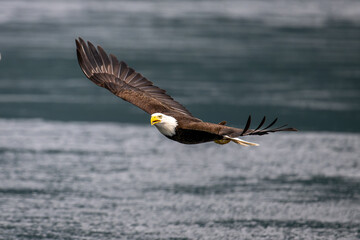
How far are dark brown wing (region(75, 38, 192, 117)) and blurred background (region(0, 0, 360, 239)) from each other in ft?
3.74

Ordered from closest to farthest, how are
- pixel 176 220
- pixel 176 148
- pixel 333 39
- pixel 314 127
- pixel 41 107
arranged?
pixel 176 220 < pixel 176 148 < pixel 314 127 < pixel 41 107 < pixel 333 39

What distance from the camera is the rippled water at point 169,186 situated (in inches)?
272

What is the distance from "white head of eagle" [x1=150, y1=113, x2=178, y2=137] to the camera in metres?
5.81

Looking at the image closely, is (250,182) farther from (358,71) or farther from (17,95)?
(358,71)

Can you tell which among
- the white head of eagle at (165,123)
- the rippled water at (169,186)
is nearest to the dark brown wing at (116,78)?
the white head of eagle at (165,123)

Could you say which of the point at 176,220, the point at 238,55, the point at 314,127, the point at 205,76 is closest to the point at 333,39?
the point at 238,55

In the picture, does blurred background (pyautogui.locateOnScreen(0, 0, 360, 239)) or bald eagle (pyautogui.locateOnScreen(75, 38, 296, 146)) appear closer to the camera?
bald eagle (pyautogui.locateOnScreen(75, 38, 296, 146))

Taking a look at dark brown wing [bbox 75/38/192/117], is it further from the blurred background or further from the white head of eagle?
the blurred background

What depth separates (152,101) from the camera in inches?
258

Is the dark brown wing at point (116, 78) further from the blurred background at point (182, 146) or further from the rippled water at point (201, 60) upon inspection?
the rippled water at point (201, 60)

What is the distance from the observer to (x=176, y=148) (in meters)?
10.0

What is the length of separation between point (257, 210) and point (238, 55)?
1034 cm

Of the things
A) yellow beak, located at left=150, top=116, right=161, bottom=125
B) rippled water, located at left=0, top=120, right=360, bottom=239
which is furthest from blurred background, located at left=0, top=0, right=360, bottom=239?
yellow beak, located at left=150, top=116, right=161, bottom=125

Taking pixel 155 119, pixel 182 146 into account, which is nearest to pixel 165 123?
pixel 155 119
